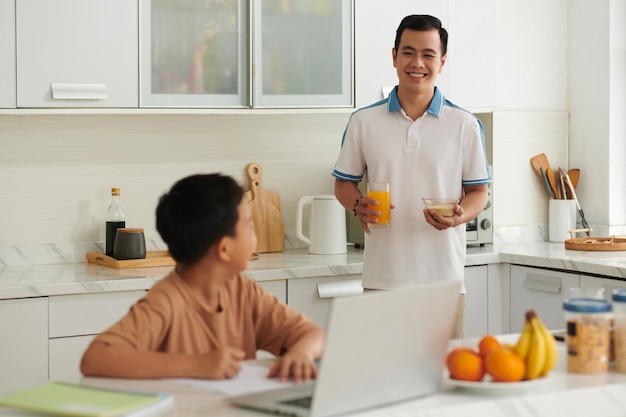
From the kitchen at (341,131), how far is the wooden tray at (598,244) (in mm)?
332

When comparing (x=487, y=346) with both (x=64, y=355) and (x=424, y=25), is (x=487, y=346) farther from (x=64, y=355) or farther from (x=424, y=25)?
(x=64, y=355)

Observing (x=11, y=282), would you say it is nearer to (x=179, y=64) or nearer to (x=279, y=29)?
(x=179, y=64)

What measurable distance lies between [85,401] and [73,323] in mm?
1641

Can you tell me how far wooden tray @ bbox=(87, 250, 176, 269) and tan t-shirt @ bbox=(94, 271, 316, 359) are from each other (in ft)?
4.76

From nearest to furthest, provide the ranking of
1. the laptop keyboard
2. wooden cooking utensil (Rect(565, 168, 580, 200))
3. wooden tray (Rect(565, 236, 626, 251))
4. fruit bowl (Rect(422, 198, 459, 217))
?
1. the laptop keyboard
2. fruit bowl (Rect(422, 198, 459, 217))
3. wooden tray (Rect(565, 236, 626, 251))
4. wooden cooking utensil (Rect(565, 168, 580, 200))

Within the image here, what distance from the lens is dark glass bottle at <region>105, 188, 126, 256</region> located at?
377 cm

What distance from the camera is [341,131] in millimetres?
4344

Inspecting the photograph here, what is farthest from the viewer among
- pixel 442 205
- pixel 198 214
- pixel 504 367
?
pixel 442 205

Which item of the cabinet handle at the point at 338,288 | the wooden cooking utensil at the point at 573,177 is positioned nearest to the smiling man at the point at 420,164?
the cabinet handle at the point at 338,288

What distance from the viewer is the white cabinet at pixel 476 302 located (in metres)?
3.98

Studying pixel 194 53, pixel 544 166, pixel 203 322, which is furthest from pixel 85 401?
pixel 544 166

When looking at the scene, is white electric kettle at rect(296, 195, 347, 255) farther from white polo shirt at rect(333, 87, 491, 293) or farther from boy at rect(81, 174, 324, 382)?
boy at rect(81, 174, 324, 382)

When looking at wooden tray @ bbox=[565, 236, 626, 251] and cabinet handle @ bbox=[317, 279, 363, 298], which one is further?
wooden tray @ bbox=[565, 236, 626, 251]

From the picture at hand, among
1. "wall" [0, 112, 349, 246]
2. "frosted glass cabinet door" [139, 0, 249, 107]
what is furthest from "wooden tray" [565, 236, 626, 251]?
"frosted glass cabinet door" [139, 0, 249, 107]
